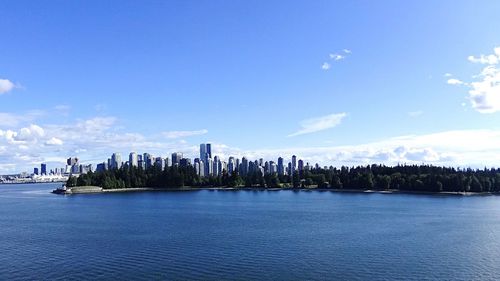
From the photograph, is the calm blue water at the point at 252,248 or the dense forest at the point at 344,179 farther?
the dense forest at the point at 344,179

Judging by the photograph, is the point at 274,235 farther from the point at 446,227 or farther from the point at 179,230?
the point at 446,227

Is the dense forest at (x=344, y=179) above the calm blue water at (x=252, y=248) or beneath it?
above

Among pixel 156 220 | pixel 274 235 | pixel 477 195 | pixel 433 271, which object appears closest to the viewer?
pixel 433 271

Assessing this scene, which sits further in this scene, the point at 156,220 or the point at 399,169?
A: the point at 399,169

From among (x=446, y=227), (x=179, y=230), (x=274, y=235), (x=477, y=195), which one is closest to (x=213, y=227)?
(x=179, y=230)

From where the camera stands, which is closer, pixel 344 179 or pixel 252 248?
pixel 252 248

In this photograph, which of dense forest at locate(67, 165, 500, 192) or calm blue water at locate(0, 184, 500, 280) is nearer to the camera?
calm blue water at locate(0, 184, 500, 280)

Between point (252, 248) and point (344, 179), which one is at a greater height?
point (344, 179)

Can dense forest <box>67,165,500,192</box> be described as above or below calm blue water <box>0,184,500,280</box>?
above
